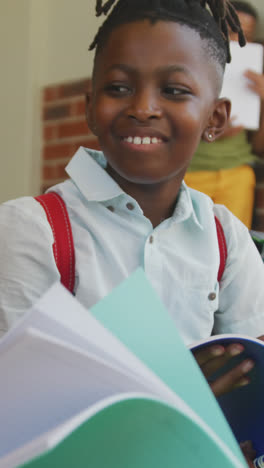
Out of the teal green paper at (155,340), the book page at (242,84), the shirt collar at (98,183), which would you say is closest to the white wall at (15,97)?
the book page at (242,84)

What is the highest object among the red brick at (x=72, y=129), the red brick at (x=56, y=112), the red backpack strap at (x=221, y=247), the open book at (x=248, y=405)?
the open book at (x=248, y=405)

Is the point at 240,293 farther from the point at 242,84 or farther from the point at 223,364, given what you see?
the point at 242,84

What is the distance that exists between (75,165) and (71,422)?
72 cm

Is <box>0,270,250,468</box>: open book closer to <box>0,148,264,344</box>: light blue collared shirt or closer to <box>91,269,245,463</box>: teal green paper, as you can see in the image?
<box>91,269,245,463</box>: teal green paper

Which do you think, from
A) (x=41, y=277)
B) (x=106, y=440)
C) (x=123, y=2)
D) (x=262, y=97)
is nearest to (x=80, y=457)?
(x=106, y=440)

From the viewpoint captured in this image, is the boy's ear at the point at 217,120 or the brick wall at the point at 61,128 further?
the brick wall at the point at 61,128

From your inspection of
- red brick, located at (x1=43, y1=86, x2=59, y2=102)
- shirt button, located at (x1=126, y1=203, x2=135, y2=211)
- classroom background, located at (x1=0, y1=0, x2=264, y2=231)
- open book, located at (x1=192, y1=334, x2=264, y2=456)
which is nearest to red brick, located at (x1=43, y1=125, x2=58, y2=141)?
classroom background, located at (x1=0, y1=0, x2=264, y2=231)

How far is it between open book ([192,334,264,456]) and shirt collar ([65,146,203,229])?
40 cm

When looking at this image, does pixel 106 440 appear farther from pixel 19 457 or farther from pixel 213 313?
pixel 213 313

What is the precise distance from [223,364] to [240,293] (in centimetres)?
42

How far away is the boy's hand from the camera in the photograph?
0.66 metres

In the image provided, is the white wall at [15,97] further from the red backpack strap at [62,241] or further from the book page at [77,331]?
the book page at [77,331]

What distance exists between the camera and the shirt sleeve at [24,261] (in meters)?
0.93

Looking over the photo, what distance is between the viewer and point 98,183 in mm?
1053
